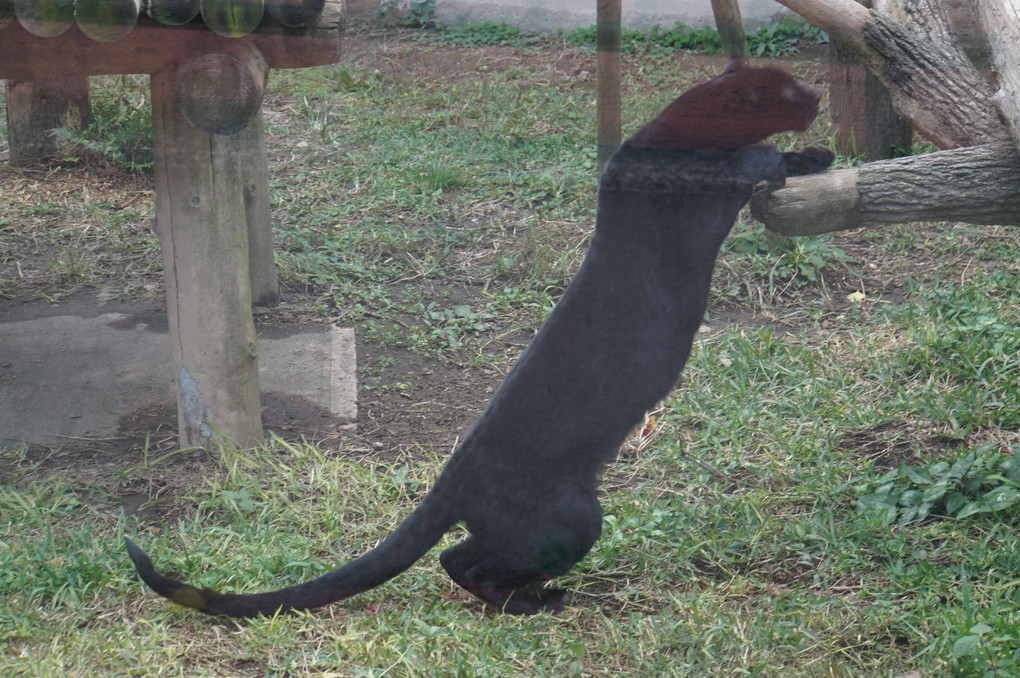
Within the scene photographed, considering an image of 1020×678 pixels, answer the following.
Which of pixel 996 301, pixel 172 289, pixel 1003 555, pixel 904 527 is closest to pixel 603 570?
pixel 904 527

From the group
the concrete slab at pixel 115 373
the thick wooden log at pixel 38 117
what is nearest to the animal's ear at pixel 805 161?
the concrete slab at pixel 115 373

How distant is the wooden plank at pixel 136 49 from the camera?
1.93 meters

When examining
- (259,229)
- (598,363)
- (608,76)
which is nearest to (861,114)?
(608,76)

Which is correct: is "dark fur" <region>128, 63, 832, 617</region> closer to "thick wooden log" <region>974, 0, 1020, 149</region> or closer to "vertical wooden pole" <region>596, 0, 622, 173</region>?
"vertical wooden pole" <region>596, 0, 622, 173</region>

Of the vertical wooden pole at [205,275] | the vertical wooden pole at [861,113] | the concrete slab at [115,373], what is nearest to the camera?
the vertical wooden pole at [861,113]

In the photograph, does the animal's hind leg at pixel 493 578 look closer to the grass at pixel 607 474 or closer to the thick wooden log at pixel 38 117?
the grass at pixel 607 474

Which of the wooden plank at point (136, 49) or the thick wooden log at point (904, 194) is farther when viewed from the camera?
the wooden plank at point (136, 49)

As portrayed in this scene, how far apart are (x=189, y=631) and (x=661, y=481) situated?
1.28 metres

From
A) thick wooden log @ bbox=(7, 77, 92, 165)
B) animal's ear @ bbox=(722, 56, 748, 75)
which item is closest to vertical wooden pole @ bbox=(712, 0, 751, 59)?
animal's ear @ bbox=(722, 56, 748, 75)

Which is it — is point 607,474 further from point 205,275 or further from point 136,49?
point 136,49

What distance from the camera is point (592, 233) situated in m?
1.80

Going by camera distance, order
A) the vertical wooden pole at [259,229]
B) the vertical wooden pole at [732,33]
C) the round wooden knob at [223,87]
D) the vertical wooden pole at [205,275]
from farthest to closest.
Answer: the vertical wooden pole at [259,229], the vertical wooden pole at [205,275], the round wooden knob at [223,87], the vertical wooden pole at [732,33]

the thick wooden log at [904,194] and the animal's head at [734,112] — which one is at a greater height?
the animal's head at [734,112]

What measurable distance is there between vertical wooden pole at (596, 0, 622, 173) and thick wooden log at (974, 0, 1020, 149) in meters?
0.86
